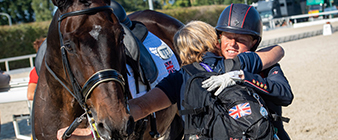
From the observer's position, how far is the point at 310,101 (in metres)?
6.19

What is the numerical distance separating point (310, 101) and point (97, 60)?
5761 millimetres

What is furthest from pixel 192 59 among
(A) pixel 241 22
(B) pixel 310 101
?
(B) pixel 310 101

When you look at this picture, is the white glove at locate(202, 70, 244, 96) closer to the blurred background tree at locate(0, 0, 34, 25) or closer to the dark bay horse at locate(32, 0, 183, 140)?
the dark bay horse at locate(32, 0, 183, 140)

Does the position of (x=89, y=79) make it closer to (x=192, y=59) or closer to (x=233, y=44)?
(x=192, y=59)

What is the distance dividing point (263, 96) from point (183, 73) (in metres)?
0.51

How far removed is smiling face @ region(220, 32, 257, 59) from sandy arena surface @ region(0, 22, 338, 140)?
10.4 ft

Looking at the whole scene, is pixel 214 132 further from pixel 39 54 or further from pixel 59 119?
pixel 39 54

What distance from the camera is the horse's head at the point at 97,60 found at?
1.62 meters

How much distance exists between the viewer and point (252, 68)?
1.70m

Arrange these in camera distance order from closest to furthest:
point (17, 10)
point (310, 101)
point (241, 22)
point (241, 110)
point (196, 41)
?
point (241, 110) < point (196, 41) < point (241, 22) < point (310, 101) < point (17, 10)

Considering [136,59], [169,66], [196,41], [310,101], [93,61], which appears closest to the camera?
[93,61]

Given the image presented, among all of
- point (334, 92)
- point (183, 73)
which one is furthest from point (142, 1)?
point (183, 73)

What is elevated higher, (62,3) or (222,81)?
(62,3)

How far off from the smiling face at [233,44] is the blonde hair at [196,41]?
103mm
